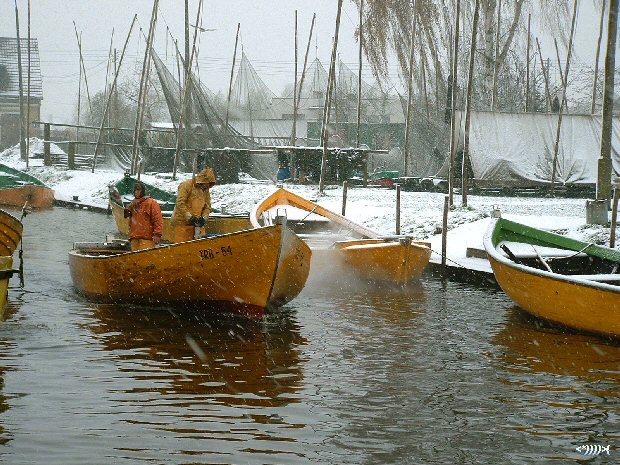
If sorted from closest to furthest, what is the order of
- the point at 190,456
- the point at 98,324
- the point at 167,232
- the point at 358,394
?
the point at 190,456
the point at 358,394
the point at 98,324
the point at 167,232

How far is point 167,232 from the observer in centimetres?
2180

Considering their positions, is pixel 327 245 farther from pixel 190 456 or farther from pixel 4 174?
pixel 4 174

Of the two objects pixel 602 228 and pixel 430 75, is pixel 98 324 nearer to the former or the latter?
pixel 602 228

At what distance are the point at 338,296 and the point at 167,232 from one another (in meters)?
7.75

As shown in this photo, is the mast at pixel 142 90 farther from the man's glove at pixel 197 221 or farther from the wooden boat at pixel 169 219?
the man's glove at pixel 197 221

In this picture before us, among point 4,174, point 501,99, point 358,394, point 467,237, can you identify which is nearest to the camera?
point 358,394

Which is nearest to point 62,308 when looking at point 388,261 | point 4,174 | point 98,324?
point 98,324

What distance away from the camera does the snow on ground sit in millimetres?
19562

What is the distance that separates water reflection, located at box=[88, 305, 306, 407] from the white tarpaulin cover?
19.5 metres

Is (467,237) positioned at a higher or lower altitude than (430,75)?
lower

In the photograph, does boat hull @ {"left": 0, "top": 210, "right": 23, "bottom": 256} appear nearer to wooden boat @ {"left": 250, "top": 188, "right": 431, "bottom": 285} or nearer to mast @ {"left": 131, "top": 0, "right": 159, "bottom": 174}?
wooden boat @ {"left": 250, "top": 188, "right": 431, "bottom": 285}

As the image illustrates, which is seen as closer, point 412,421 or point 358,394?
point 412,421

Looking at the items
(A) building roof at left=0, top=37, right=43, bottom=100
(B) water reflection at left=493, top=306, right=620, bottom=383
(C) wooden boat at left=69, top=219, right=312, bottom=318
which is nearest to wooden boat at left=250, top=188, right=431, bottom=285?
(C) wooden boat at left=69, top=219, right=312, bottom=318

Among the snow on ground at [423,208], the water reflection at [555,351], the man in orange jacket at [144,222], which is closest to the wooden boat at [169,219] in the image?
the man in orange jacket at [144,222]
